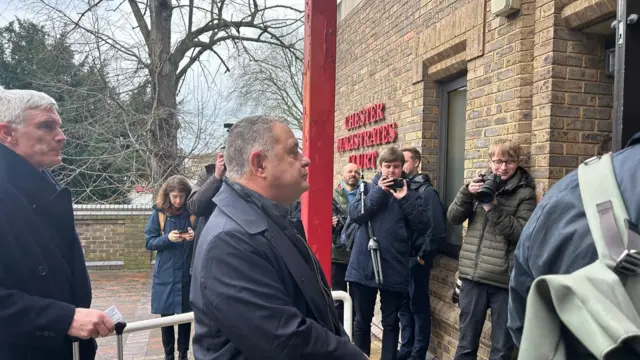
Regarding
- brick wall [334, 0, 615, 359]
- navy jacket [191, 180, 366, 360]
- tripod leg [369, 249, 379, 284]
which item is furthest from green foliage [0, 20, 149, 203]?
navy jacket [191, 180, 366, 360]

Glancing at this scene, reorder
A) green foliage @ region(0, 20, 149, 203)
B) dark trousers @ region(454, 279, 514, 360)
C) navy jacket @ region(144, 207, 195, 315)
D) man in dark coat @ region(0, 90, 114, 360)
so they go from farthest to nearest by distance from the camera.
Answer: green foliage @ region(0, 20, 149, 203), navy jacket @ region(144, 207, 195, 315), dark trousers @ region(454, 279, 514, 360), man in dark coat @ region(0, 90, 114, 360)

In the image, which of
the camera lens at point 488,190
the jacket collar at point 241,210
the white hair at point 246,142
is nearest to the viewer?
the jacket collar at point 241,210

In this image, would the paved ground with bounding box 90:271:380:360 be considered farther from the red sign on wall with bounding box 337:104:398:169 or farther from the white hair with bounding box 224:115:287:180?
the white hair with bounding box 224:115:287:180

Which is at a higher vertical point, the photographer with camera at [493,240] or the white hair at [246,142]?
the white hair at [246,142]

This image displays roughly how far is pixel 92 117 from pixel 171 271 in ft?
30.4

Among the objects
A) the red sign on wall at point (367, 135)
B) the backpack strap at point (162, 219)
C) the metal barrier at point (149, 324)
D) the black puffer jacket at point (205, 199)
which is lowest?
the metal barrier at point (149, 324)

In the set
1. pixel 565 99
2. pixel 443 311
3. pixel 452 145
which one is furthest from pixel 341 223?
pixel 565 99

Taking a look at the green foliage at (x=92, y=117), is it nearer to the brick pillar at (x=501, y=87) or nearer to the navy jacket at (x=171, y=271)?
the navy jacket at (x=171, y=271)

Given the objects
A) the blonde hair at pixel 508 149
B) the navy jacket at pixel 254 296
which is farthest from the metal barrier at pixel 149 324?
the blonde hair at pixel 508 149

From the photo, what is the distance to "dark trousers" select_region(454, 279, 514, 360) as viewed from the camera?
3623mm

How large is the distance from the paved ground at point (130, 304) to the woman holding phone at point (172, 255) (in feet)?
2.80

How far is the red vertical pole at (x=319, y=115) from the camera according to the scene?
3135mm

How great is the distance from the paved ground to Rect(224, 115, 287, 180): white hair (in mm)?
3805

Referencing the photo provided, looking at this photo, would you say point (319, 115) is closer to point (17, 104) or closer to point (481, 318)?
point (17, 104)
